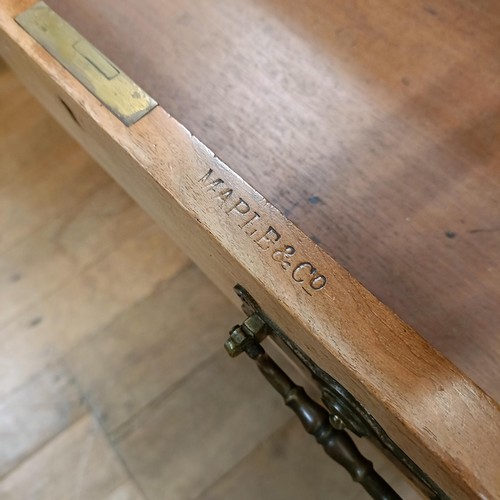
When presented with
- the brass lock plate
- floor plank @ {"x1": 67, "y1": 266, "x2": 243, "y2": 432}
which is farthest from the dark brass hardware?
floor plank @ {"x1": 67, "y1": 266, "x2": 243, "y2": 432}

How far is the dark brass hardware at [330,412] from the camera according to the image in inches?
17.1

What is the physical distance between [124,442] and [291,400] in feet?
1.11

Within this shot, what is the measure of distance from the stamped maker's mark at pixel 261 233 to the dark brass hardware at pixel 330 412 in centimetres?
8

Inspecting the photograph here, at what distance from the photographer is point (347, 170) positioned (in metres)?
0.54

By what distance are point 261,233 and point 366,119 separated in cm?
22

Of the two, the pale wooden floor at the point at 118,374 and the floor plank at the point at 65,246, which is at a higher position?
the floor plank at the point at 65,246

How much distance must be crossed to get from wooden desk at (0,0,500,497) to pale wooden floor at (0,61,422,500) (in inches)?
12.7

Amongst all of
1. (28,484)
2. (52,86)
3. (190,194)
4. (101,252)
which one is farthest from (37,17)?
(28,484)

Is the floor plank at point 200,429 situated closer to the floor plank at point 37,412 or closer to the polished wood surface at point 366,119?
the floor plank at point 37,412

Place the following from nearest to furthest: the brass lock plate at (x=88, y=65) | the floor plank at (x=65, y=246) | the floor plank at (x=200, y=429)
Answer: the brass lock plate at (x=88, y=65) < the floor plank at (x=200, y=429) < the floor plank at (x=65, y=246)

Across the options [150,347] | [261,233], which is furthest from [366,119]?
[150,347]

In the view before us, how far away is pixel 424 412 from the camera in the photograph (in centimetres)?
34

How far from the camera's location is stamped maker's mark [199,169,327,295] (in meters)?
0.39

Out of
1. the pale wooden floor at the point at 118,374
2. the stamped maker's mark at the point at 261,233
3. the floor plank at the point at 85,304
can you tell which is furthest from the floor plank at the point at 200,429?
the stamped maker's mark at the point at 261,233
